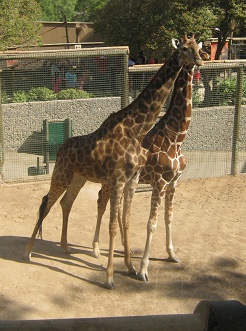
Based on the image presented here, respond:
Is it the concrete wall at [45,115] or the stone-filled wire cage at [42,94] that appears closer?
the stone-filled wire cage at [42,94]

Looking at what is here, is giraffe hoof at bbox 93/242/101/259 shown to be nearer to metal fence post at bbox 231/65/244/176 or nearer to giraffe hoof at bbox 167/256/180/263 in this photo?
giraffe hoof at bbox 167/256/180/263

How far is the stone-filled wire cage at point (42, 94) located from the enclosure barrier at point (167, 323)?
7798 mm

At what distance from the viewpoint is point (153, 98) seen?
5.69 meters

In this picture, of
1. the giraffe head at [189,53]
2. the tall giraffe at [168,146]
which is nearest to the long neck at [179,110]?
the tall giraffe at [168,146]

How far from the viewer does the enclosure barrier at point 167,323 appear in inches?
50.4

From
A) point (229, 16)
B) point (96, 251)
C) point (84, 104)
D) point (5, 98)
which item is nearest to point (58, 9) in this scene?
point (229, 16)

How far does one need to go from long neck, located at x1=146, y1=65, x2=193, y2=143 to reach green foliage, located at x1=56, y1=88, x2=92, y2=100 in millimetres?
3671

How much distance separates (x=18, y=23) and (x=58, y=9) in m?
38.8

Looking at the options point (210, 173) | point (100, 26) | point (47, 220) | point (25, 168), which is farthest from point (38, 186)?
point (100, 26)

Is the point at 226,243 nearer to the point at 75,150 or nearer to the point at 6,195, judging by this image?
the point at 75,150

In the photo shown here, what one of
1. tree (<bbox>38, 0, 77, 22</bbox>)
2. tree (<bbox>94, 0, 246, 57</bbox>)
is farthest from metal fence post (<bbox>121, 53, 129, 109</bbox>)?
tree (<bbox>38, 0, 77, 22</bbox>)

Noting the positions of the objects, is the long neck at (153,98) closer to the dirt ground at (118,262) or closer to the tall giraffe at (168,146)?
the tall giraffe at (168,146)

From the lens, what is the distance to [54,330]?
1.30m

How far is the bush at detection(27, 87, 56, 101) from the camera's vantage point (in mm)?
9180
